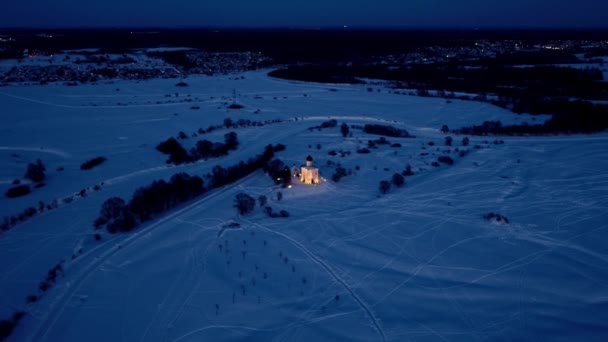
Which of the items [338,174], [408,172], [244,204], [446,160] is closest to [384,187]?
[338,174]

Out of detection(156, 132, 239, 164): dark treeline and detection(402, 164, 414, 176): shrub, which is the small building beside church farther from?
detection(156, 132, 239, 164): dark treeline

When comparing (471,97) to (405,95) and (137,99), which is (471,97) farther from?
(137,99)

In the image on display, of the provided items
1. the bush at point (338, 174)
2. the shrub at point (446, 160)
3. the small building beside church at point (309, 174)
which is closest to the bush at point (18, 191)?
the small building beside church at point (309, 174)

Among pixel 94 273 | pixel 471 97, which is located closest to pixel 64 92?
pixel 94 273

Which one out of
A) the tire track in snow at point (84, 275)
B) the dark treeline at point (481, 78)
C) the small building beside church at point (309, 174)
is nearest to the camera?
the tire track in snow at point (84, 275)

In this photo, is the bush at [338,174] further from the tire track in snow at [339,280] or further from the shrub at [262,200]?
the tire track in snow at [339,280]

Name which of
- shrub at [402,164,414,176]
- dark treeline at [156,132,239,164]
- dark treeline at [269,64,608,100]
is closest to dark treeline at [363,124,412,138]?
shrub at [402,164,414,176]

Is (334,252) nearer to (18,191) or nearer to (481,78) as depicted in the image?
(18,191)
